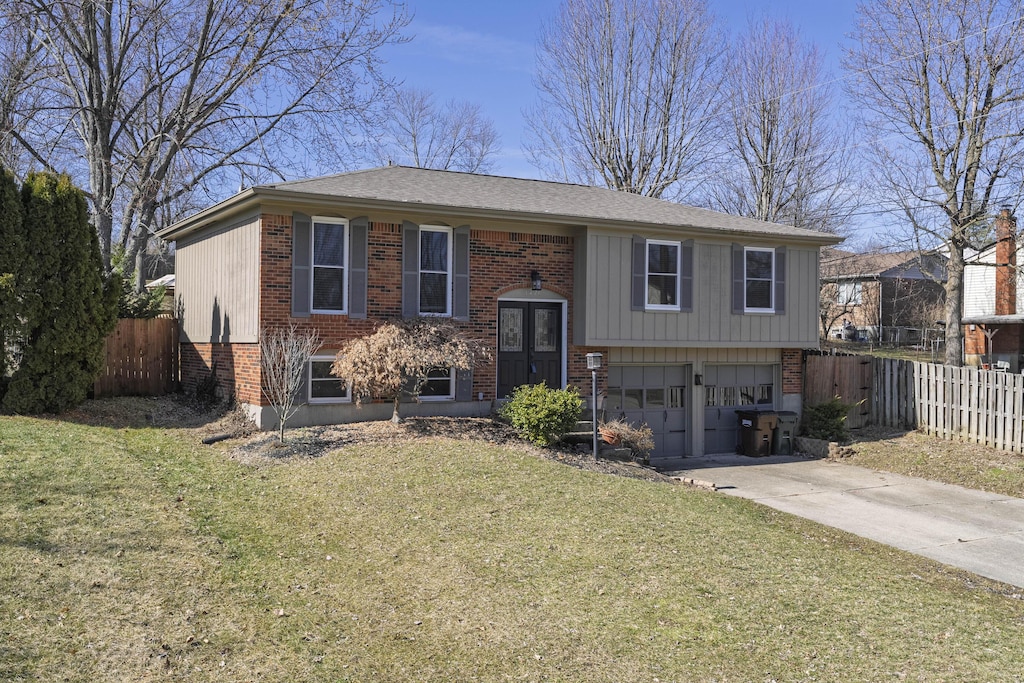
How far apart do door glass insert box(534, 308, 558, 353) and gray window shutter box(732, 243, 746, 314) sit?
376 cm

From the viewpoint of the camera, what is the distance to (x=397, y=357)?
472 inches

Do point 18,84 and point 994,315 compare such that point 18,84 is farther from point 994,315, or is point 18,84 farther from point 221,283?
point 994,315

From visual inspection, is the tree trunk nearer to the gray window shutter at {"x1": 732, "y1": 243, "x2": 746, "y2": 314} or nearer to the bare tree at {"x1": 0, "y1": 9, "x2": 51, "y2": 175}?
the gray window shutter at {"x1": 732, "y1": 243, "x2": 746, "y2": 314}

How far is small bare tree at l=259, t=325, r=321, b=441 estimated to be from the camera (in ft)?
38.8

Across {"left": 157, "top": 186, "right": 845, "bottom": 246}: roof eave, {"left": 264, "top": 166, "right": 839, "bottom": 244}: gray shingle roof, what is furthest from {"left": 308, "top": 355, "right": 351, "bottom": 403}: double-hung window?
{"left": 264, "top": 166, "right": 839, "bottom": 244}: gray shingle roof

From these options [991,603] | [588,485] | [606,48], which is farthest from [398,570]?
[606,48]

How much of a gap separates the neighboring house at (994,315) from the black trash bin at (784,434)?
13.0 m

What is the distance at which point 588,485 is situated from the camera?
10102 millimetres

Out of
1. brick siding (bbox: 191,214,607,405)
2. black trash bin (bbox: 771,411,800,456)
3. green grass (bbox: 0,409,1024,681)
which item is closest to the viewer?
green grass (bbox: 0,409,1024,681)

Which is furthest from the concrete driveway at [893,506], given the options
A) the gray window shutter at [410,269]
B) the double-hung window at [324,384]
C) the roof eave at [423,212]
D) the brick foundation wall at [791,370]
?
the double-hung window at [324,384]

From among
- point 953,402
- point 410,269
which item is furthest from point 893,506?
point 410,269

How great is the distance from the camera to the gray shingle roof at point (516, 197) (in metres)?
13.5

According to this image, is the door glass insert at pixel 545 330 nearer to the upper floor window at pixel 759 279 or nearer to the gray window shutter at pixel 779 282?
the upper floor window at pixel 759 279

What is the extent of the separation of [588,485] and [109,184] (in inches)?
651
